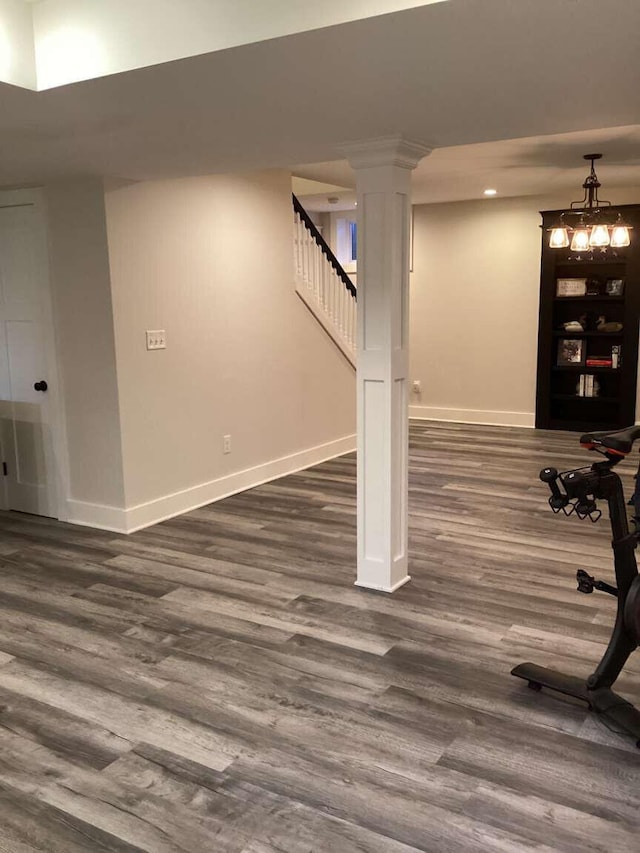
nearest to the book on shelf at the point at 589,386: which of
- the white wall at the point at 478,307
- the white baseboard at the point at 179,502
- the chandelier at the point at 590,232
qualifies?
the white wall at the point at 478,307

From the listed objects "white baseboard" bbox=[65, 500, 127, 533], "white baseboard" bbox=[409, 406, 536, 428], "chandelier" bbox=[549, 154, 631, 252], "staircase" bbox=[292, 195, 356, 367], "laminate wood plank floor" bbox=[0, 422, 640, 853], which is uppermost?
"chandelier" bbox=[549, 154, 631, 252]

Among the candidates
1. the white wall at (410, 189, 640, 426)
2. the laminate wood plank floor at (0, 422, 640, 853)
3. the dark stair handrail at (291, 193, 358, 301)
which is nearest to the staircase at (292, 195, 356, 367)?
the dark stair handrail at (291, 193, 358, 301)

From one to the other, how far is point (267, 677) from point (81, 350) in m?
2.53

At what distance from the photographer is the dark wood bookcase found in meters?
7.21

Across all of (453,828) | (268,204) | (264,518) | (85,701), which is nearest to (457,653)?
(453,828)

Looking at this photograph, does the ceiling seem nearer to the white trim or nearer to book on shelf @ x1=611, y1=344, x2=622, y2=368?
the white trim

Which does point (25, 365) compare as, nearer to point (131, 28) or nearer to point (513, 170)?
point (131, 28)

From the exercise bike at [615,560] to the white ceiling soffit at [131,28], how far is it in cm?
143

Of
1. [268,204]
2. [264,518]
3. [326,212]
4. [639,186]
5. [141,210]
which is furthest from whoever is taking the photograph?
[326,212]

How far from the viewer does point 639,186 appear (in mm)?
7023

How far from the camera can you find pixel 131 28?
2.29 m

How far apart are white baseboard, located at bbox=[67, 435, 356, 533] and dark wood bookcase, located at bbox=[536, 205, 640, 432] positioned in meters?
3.05

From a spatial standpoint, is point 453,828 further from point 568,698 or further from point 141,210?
point 141,210

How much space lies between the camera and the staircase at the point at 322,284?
5.98 m
